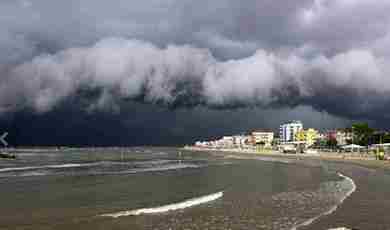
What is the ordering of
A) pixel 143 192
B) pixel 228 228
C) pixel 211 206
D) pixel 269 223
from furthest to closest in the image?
1. pixel 143 192
2. pixel 211 206
3. pixel 269 223
4. pixel 228 228

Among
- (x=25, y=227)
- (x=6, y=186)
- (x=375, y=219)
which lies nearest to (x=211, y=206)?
(x=375, y=219)

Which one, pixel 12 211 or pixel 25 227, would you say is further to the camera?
pixel 12 211

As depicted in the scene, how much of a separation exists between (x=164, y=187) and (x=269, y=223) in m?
13.4

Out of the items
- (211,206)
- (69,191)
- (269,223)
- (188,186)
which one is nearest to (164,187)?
(188,186)

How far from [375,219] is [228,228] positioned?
16.7 ft

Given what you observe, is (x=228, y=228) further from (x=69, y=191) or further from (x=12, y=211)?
(x=69, y=191)

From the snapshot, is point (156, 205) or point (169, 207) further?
point (156, 205)

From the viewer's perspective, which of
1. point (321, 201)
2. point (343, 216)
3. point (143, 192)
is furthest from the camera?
point (143, 192)

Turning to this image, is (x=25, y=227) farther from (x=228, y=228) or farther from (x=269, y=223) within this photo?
(x=269, y=223)

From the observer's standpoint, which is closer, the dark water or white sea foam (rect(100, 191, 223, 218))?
the dark water

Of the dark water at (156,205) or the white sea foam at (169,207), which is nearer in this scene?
the dark water at (156,205)

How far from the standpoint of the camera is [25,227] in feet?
43.3

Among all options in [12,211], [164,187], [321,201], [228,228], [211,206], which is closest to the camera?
[228,228]

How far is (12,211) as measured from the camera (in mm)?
16719
